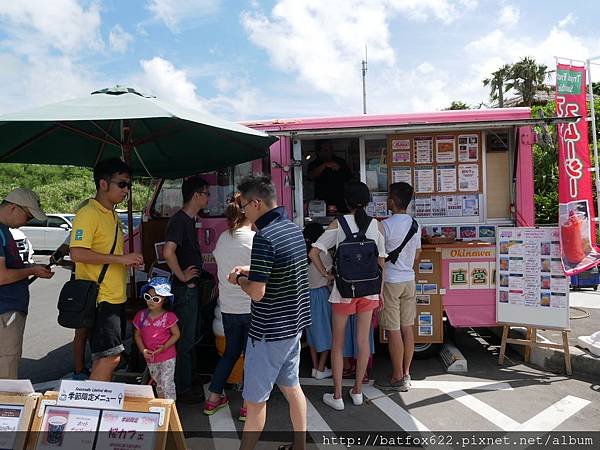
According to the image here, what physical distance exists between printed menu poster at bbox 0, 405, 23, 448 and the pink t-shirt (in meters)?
1.16

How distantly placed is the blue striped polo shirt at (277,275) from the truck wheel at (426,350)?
8.52ft

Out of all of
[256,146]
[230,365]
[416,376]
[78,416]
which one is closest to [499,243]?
[416,376]

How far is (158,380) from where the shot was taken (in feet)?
11.8

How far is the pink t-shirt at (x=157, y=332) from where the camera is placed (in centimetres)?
356

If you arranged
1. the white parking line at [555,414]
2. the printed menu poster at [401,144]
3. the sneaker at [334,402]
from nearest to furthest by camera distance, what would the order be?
the white parking line at [555,414]
the sneaker at [334,402]
the printed menu poster at [401,144]

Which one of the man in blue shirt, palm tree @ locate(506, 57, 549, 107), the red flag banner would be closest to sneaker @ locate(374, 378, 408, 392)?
the red flag banner

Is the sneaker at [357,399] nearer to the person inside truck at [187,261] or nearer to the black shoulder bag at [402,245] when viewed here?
the black shoulder bag at [402,245]

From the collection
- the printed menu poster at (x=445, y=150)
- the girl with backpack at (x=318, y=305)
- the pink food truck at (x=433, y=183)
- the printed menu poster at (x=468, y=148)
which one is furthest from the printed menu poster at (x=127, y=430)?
the printed menu poster at (x=468, y=148)

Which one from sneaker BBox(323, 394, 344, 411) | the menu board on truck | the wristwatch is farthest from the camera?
the menu board on truck

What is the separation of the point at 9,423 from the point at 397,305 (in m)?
2.99

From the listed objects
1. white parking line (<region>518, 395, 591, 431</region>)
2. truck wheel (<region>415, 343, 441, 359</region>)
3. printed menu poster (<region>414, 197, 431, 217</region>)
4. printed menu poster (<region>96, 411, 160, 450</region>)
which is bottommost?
white parking line (<region>518, 395, 591, 431</region>)

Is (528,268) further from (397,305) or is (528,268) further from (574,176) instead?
(397,305)

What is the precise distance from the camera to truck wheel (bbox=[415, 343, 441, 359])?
4910 millimetres

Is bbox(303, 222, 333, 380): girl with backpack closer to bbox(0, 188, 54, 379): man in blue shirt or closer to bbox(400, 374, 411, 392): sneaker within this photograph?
bbox(400, 374, 411, 392): sneaker
